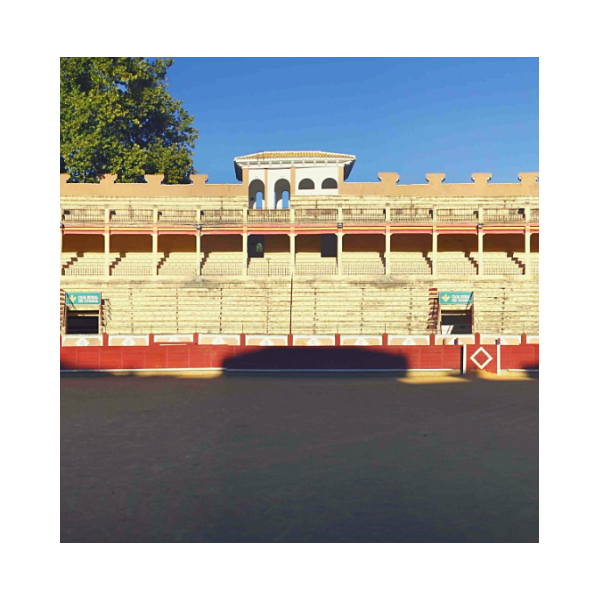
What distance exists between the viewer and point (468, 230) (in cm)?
2922

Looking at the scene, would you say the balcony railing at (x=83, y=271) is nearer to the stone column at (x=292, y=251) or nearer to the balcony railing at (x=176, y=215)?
the balcony railing at (x=176, y=215)

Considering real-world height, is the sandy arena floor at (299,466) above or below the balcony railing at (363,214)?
below

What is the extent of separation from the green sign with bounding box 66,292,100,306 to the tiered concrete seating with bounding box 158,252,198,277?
4329mm

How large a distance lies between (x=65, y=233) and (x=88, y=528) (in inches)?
1055

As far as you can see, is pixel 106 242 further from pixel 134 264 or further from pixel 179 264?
pixel 179 264

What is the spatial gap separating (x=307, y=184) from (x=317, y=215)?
14.2ft

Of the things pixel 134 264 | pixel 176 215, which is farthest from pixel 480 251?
pixel 134 264

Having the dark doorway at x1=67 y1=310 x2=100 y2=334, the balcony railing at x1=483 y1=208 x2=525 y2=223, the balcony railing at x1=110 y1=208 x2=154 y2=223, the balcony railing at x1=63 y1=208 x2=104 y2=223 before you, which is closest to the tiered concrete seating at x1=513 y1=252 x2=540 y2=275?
the balcony railing at x1=483 y1=208 x2=525 y2=223

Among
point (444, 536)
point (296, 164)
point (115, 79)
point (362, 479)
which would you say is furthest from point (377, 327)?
point (115, 79)

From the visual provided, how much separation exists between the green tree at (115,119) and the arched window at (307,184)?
957cm

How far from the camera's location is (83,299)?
2634 centimetres

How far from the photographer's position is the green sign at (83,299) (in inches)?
1037

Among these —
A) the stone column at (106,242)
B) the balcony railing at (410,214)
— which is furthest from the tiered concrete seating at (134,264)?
the balcony railing at (410,214)

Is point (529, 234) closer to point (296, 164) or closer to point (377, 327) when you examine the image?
point (377, 327)
